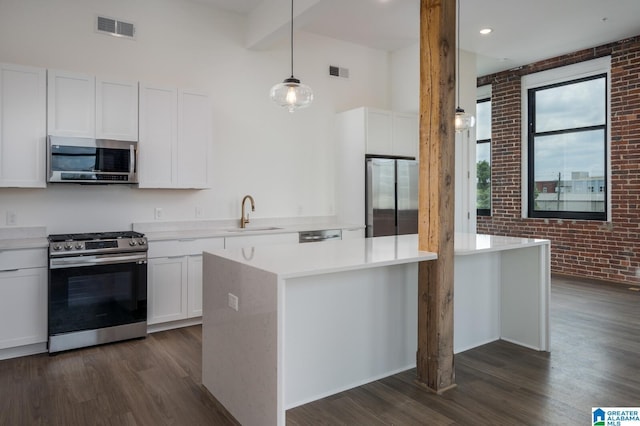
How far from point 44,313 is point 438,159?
326cm

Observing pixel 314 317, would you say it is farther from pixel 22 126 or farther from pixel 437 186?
pixel 22 126

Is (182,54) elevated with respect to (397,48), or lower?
lower

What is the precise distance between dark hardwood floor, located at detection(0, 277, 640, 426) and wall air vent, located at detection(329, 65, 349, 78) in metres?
3.87

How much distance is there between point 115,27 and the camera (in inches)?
164

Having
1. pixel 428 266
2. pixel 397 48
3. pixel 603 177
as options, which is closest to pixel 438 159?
pixel 428 266

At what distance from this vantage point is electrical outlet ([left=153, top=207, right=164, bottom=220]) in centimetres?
441

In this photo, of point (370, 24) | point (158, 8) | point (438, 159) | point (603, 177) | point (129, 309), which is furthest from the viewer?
point (603, 177)

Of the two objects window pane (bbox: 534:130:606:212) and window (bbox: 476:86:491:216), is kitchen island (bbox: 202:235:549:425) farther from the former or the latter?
window (bbox: 476:86:491:216)

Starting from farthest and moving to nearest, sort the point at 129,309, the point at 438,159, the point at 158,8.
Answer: the point at 158,8, the point at 129,309, the point at 438,159

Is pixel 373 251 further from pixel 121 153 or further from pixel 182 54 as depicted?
pixel 182 54

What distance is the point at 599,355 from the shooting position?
3312mm

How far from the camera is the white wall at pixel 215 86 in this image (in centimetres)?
387

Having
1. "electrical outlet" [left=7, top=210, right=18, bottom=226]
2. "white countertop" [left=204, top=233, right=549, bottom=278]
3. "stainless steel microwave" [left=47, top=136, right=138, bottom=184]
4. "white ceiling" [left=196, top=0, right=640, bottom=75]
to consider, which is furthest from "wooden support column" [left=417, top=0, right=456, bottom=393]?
"electrical outlet" [left=7, top=210, right=18, bottom=226]

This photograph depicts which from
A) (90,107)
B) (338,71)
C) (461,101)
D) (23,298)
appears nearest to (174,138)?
(90,107)
